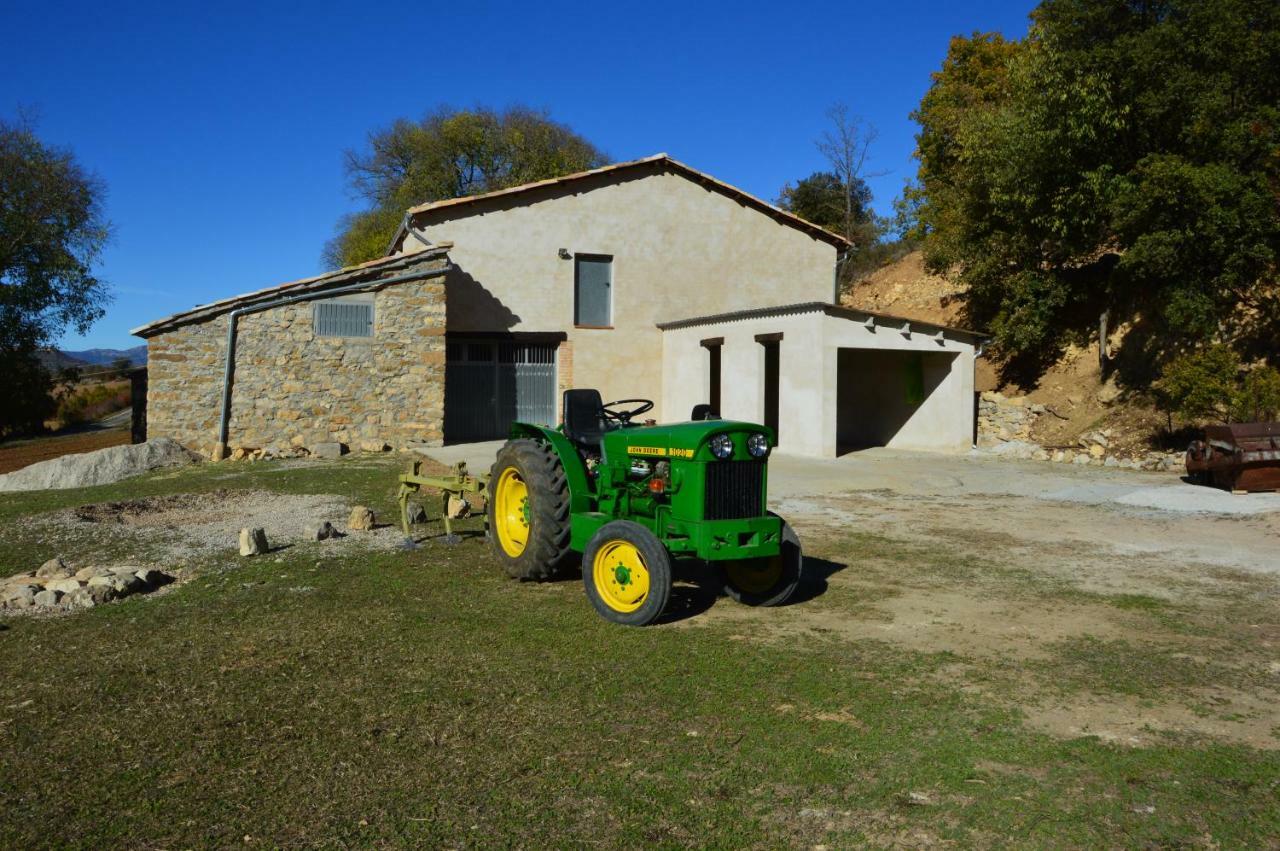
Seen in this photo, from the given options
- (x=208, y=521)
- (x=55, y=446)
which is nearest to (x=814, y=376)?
(x=208, y=521)

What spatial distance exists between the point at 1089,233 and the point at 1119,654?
17499 mm

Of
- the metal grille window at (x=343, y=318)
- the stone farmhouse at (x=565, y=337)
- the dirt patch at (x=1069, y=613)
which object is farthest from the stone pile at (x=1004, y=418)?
the metal grille window at (x=343, y=318)

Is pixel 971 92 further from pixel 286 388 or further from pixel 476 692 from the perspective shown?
pixel 476 692

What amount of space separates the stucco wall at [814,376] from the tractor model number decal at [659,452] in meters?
10.8

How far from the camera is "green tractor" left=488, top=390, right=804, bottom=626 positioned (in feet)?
20.0

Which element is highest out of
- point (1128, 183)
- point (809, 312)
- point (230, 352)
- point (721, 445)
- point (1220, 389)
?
point (1128, 183)

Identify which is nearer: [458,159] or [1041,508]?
[1041,508]

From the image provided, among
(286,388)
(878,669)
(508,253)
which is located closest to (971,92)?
(508,253)

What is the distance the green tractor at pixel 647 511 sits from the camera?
6.10 meters

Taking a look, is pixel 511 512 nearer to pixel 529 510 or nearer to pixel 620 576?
pixel 529 510

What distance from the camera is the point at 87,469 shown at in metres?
14.8

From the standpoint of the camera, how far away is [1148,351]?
68.5ft

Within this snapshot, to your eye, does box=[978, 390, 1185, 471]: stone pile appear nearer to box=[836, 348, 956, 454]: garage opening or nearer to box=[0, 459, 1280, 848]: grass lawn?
box=[836, 348, 956, 454]: garage opening

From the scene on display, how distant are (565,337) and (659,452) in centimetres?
1555
